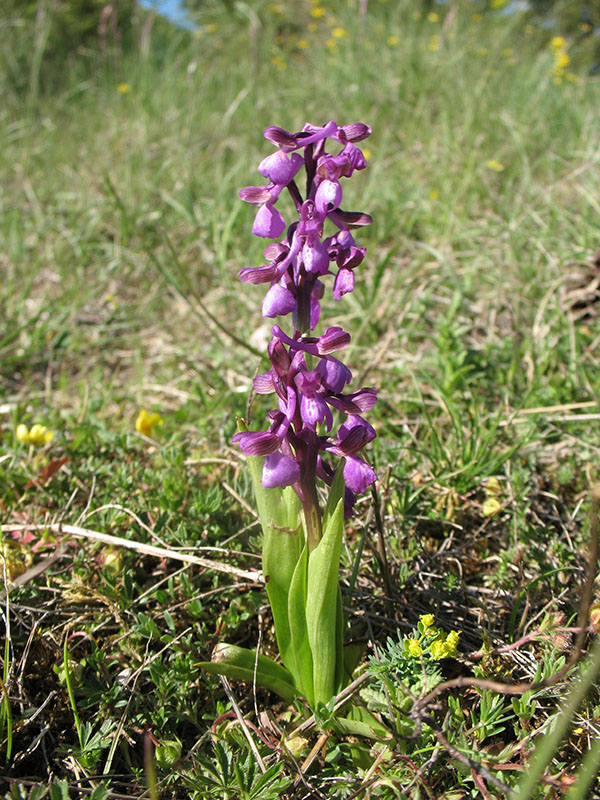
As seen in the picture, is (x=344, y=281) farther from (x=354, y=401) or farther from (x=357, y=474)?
(x=357, y=474)

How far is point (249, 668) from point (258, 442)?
603mm

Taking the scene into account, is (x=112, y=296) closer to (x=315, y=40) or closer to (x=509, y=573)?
(x=509, y=573)

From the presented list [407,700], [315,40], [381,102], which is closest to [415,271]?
[381,102]

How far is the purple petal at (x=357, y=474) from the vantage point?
135 cm

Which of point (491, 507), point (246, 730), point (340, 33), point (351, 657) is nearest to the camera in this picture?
point (246, 730)

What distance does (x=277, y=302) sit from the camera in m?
1.29

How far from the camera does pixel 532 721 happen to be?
1523mm

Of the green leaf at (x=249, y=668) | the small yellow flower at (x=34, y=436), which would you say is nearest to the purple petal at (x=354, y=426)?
the green leaf at (x=249, y=668)

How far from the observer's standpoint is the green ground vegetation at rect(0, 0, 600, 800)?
148 centimetres

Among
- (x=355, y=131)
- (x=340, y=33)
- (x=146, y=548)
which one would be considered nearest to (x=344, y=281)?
(x=355, y=131)

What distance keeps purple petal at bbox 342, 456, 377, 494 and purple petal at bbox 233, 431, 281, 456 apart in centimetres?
17

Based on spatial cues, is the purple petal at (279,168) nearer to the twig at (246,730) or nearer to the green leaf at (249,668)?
the green leaf at (249,668)

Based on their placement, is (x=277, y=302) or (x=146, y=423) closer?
(x=277, y=302)

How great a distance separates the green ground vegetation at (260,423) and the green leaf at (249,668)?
12cm
